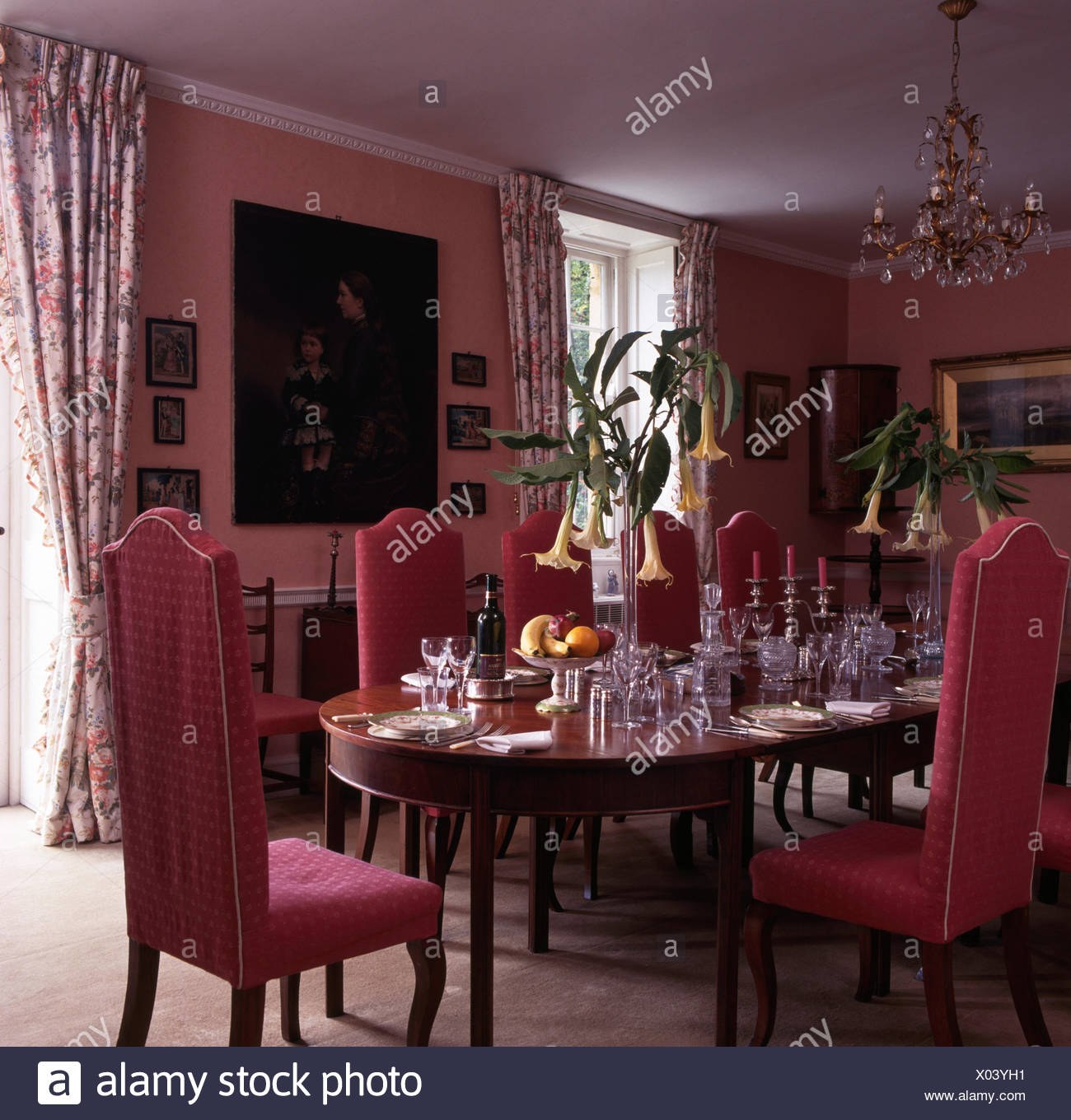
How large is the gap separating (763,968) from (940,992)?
1.22 feet

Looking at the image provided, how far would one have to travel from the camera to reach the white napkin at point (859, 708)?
257 cm

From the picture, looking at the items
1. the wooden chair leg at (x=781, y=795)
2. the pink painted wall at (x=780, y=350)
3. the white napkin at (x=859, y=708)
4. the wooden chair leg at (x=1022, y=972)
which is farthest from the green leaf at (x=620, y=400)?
the pink painted wall at (x=780, y=350)

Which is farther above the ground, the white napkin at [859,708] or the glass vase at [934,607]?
the glass vase at [934,607]

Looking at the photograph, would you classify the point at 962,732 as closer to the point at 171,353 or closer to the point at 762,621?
the point at 762,621

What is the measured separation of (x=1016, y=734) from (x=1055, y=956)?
1.25 m

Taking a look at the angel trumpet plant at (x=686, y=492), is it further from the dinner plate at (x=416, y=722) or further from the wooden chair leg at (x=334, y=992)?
the wooden chair leg at (x=334, y=992)

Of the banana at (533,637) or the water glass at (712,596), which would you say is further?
the water glass at (712,596)

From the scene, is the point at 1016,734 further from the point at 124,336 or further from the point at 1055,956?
the point at 124,336

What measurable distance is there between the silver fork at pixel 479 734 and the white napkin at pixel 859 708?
0.81 m

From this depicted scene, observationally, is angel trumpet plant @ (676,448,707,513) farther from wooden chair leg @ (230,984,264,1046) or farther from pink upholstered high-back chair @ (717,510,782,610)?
pink upholstered high-back chair @ (717,510,782,610)

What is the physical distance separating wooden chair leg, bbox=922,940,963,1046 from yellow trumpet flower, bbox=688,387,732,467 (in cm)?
105

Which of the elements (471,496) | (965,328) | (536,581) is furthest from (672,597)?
(965,328)

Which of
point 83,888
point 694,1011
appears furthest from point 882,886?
point 83,888

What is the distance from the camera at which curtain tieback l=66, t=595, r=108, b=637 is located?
4.09m
